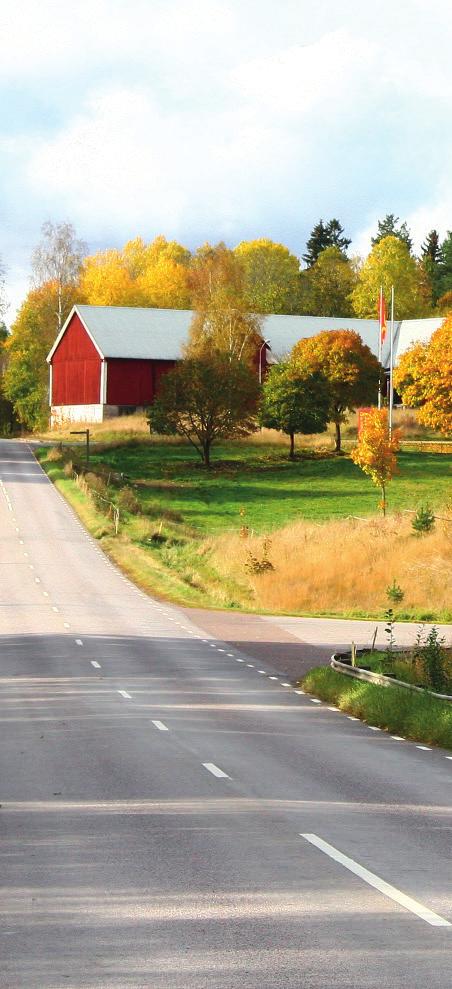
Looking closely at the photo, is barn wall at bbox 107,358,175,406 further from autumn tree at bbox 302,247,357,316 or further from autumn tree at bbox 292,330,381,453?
autumn tree at bbox 302,247,357,316

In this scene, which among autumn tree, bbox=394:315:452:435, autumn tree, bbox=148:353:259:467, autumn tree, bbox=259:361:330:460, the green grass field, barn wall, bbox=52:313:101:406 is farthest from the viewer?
barn wall, bbox=52:313:101:406

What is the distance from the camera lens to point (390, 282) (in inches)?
5295

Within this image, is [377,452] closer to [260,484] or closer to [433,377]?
[433,377]

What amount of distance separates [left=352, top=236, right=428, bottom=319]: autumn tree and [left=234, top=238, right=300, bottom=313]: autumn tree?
22.9ft

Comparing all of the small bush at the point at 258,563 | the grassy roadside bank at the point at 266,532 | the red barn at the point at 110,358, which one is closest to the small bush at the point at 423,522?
the grassy roadside bank at the point at 266,532

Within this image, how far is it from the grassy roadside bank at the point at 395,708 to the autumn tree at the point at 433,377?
137 ft

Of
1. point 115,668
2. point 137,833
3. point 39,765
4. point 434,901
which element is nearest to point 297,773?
point 39,765

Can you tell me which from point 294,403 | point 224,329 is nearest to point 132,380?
point 224,329

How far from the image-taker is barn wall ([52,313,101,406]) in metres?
107

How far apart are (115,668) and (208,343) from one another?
70.4 meters

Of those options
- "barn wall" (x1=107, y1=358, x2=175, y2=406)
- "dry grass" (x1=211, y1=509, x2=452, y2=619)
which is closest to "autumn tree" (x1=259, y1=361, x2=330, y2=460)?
"barn wall" (x1=107, y1=358, x2=175, y2=406)

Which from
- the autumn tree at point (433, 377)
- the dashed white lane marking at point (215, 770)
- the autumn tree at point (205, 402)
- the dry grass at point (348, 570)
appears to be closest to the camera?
the dashed white lane marking at point (215, 770)

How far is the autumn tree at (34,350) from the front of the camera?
397ft

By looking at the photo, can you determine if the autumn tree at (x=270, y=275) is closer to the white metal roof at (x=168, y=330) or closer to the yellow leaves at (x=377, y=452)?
the white metal roof at (x=168, y=330)
